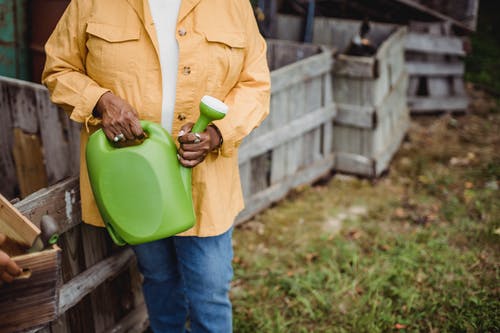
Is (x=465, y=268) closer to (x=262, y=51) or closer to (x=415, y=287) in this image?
(x=415, y=287)

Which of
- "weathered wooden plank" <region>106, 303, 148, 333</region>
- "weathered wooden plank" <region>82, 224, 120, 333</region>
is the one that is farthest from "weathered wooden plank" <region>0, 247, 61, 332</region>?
"weathered wooden plank" <region>106, 303, 148, 333</region>

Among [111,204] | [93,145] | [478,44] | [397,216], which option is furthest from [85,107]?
[478,44]

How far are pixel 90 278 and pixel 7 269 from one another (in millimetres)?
1163

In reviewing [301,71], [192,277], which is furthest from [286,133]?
[192,277]

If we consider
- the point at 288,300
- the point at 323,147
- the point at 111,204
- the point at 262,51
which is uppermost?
the point at 262,51

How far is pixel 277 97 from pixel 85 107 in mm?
2509

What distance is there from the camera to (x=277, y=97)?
449 cm

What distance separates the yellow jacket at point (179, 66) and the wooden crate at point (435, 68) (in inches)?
197

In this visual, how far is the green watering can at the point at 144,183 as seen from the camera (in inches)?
79.8

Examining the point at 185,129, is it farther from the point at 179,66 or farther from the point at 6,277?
the point at 6,277

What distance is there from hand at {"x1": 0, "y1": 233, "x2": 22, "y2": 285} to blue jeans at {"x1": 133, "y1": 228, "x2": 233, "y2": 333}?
91 cm

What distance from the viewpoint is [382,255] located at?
392cm

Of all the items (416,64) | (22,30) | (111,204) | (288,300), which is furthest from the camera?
(416,64)

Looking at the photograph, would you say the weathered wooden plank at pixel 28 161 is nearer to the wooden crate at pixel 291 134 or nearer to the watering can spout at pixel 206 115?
the wooden crate at pixel 291 134
